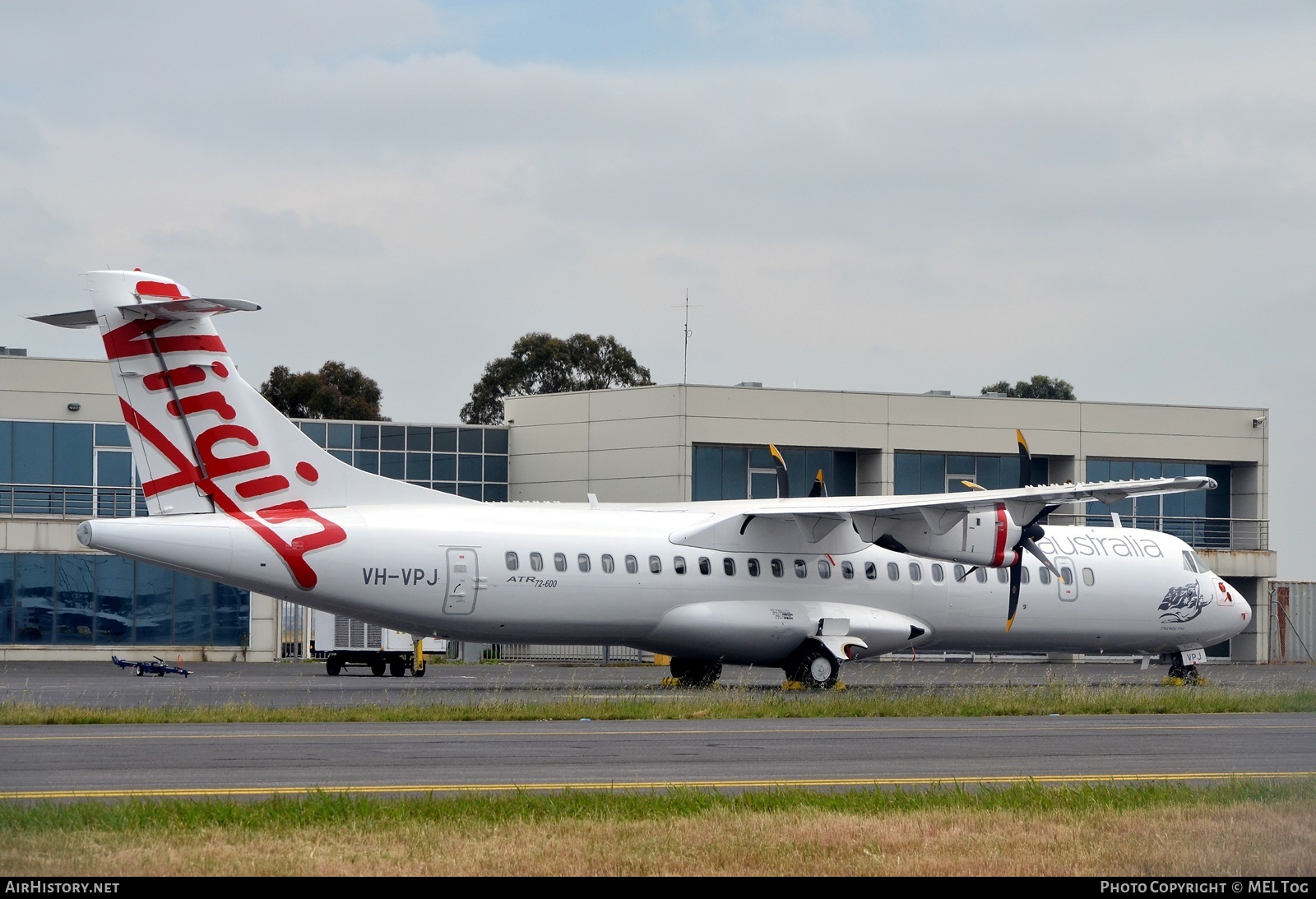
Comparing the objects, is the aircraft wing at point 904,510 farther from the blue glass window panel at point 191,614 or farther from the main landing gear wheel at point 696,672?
the blue glass window panel at point 191,614

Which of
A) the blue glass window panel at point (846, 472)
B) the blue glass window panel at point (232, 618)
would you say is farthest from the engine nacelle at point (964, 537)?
the blue glass window panel at point (232, 618)

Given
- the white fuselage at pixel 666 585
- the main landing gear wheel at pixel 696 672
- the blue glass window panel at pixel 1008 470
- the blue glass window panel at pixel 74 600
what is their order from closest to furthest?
the white fuselage at pixel 666 585
the main landing gear wheel at pixel 696 672
the blue glass window panel at pixel 74 600
the blue glass window panel at pixel 1008 470

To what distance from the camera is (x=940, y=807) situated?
11.8 m

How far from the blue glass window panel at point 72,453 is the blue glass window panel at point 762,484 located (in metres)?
20.7

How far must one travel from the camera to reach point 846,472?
165ft

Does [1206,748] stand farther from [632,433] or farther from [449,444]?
[449,444]

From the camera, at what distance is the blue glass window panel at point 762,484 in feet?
160

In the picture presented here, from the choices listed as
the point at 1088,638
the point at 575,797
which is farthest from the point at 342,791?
the point at 1088,638

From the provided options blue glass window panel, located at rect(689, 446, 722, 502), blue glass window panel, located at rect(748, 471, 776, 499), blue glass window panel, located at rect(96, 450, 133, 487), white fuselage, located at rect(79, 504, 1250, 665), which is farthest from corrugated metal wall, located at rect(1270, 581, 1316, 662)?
blue glass window panel, located at rect(96, 450, 133, 487)

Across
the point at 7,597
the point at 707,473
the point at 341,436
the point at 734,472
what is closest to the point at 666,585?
the point at 707,473

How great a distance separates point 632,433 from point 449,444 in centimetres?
688

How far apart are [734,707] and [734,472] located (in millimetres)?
26995

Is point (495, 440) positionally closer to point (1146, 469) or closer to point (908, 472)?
point (908, 472)

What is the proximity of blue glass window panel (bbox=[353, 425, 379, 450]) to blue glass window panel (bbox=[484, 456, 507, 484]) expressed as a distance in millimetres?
3832
